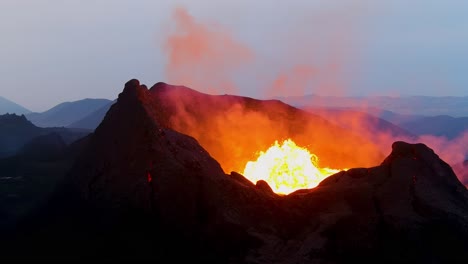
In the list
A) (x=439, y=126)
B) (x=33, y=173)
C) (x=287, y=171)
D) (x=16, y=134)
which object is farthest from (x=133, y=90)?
(x=439, y=126)

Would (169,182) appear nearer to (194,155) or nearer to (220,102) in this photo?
(194,155)

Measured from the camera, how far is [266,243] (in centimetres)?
1908

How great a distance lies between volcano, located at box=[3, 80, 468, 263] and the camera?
62.5 feet

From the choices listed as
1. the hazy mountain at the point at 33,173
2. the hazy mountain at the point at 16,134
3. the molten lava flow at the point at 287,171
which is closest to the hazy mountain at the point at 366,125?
the hazy mountain at the point at 16,134

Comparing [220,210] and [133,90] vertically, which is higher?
[133,90]

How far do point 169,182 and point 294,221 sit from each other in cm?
Answer: 490

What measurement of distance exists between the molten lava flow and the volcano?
4.73m

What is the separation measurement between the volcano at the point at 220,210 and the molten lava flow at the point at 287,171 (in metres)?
4.73

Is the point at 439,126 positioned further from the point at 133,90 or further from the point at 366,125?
the point at 133,90

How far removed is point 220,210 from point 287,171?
1030 cm

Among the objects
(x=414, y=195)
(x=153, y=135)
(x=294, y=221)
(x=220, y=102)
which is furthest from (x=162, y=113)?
(x=220, y=102)

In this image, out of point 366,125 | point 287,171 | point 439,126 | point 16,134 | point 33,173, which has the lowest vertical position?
point 287,171

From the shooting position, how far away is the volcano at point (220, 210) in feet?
62.5

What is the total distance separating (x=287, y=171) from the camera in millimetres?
29156
